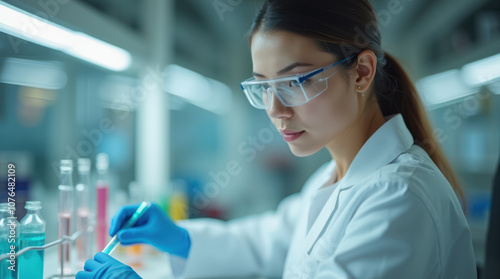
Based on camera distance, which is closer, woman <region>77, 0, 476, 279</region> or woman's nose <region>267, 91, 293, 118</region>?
woman <region>77, 0, 476, 279</region>

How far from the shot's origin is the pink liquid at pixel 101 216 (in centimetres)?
128

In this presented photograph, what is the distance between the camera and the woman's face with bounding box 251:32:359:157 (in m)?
0.96

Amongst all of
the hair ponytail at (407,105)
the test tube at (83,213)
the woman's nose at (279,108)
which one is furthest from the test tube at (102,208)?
the hair ponytail at (407,105)

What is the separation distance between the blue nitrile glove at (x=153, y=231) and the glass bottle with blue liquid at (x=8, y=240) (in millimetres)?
282

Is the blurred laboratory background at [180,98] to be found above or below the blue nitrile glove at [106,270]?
above

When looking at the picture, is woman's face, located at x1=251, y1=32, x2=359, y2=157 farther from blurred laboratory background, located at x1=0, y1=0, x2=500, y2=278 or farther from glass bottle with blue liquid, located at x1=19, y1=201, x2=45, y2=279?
glass bottle with blue liquid, located at x1=19, y1=201, x2=45, y2=279

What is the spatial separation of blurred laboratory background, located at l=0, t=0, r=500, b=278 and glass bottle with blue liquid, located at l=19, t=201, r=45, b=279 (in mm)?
313

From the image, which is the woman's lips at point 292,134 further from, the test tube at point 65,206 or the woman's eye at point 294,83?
the test tube at point 65,206

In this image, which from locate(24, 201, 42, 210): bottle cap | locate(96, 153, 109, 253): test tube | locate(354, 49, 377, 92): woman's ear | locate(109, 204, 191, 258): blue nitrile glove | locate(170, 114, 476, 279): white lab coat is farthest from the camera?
locate(96, 153, 109, 253): test tube

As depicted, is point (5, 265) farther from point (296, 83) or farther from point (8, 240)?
point (296, 83)

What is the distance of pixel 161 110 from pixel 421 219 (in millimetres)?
1464

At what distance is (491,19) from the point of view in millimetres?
2703

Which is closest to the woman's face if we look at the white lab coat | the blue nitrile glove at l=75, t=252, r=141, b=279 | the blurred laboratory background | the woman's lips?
the woman's lips

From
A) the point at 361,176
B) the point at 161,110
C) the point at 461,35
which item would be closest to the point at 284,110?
the point at 361,176
